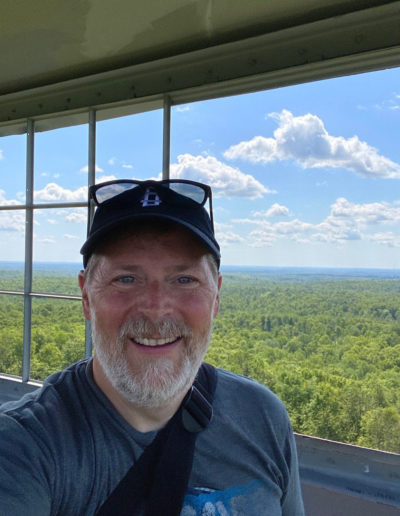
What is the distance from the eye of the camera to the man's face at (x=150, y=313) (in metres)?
0.92

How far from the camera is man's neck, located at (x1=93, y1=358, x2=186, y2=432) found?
92cm

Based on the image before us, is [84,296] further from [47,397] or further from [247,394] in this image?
[247,394]

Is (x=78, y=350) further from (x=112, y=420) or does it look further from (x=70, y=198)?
(x=112, y=420)

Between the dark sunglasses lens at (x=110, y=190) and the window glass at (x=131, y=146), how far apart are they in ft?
4.48

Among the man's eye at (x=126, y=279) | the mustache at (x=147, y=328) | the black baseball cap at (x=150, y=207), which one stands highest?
the black baseball cap at (x=150, y=207)

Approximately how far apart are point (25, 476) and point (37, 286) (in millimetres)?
2559

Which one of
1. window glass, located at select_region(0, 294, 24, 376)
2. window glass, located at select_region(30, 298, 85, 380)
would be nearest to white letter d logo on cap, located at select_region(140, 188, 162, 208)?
window glass, located at select_region(30, 298, 85, 380)

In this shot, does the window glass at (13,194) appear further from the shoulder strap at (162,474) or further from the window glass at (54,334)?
the shoulder strap at (162,474)

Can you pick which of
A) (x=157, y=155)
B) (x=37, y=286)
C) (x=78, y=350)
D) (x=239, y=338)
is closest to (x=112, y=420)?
(x=157, y=155)

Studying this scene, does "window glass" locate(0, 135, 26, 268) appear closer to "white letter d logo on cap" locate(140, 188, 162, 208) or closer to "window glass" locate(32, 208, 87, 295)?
"window glass" locate(32, 208, 87, 295)

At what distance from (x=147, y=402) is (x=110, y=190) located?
1.82ft

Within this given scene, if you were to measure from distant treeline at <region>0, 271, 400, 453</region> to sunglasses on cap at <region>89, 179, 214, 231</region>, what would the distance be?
4.18 ft

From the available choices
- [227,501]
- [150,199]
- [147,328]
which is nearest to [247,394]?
[227,501]

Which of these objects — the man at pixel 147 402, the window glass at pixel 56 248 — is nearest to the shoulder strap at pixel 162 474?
the man at pixel 147 402
